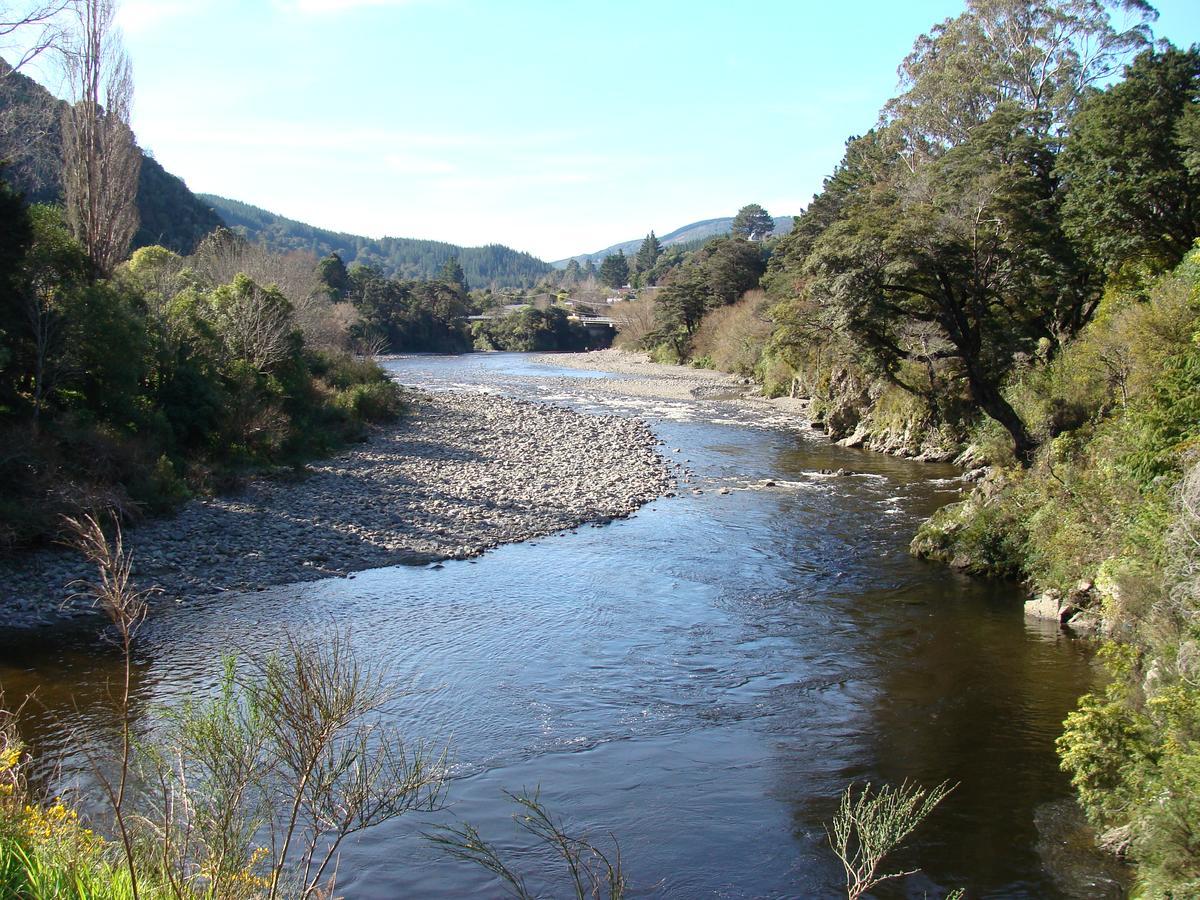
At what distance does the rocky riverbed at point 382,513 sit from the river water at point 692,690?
1.09 meters

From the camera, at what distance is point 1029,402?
852 inches

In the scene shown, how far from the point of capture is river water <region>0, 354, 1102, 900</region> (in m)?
7.94

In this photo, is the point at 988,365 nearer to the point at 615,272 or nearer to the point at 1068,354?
the point at 1068,354

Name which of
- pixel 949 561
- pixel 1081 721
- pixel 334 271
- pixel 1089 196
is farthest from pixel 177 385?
pixel 334 271

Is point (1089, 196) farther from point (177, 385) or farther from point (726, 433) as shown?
point (177, 385)

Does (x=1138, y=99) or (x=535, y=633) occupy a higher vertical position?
(x=1138, y=99)

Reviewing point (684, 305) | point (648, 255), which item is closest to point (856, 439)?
point (684, 305)

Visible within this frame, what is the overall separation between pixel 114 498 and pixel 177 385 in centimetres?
730

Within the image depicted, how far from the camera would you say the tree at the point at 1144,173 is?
2186 centimetres

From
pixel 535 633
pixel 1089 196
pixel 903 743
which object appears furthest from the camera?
pixel 1089 196

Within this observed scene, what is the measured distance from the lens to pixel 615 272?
164500 millimetres

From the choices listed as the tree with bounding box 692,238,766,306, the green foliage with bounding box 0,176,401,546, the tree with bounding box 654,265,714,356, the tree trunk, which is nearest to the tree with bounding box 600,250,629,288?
the tree with bounding box 654,265,714,356

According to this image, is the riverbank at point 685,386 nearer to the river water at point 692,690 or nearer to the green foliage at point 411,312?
the green foliage at point 411,312

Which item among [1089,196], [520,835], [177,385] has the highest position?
[1089,196]
